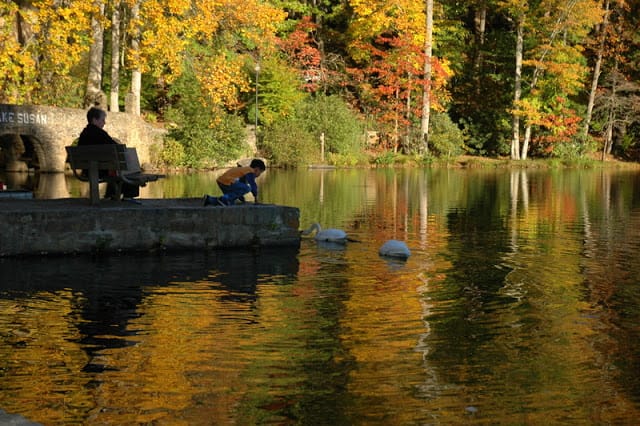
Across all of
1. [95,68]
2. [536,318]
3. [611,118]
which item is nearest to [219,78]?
[95,68]

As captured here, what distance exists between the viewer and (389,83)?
182ft

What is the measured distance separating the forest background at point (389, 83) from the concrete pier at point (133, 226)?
25.1m

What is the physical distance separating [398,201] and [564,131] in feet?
109

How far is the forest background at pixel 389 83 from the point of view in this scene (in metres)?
44.5

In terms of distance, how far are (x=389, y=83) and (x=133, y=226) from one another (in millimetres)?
42365

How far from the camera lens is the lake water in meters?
6.73

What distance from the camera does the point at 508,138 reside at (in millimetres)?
59656

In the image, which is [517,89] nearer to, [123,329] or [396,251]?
[396,251]

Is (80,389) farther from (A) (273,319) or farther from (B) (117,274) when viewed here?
(B) (117,274)

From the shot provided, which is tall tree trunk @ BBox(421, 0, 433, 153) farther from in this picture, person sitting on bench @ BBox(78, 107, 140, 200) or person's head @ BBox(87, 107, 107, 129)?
person's head @ BBox(87, 107, 107, 129)

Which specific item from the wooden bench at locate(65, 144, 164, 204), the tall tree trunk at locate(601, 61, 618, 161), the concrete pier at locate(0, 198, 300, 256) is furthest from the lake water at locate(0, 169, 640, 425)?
the tall tree trunk at locate(601, 61, 618, 161)

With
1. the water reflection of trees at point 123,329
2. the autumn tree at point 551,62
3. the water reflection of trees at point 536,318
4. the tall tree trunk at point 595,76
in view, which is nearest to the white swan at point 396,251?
the water reflection of trees at point 536,318

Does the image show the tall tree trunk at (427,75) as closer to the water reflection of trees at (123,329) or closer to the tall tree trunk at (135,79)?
the tall tree trunk at (135,79)

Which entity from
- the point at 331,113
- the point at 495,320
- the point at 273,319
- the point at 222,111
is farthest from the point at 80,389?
the point at 331,113
